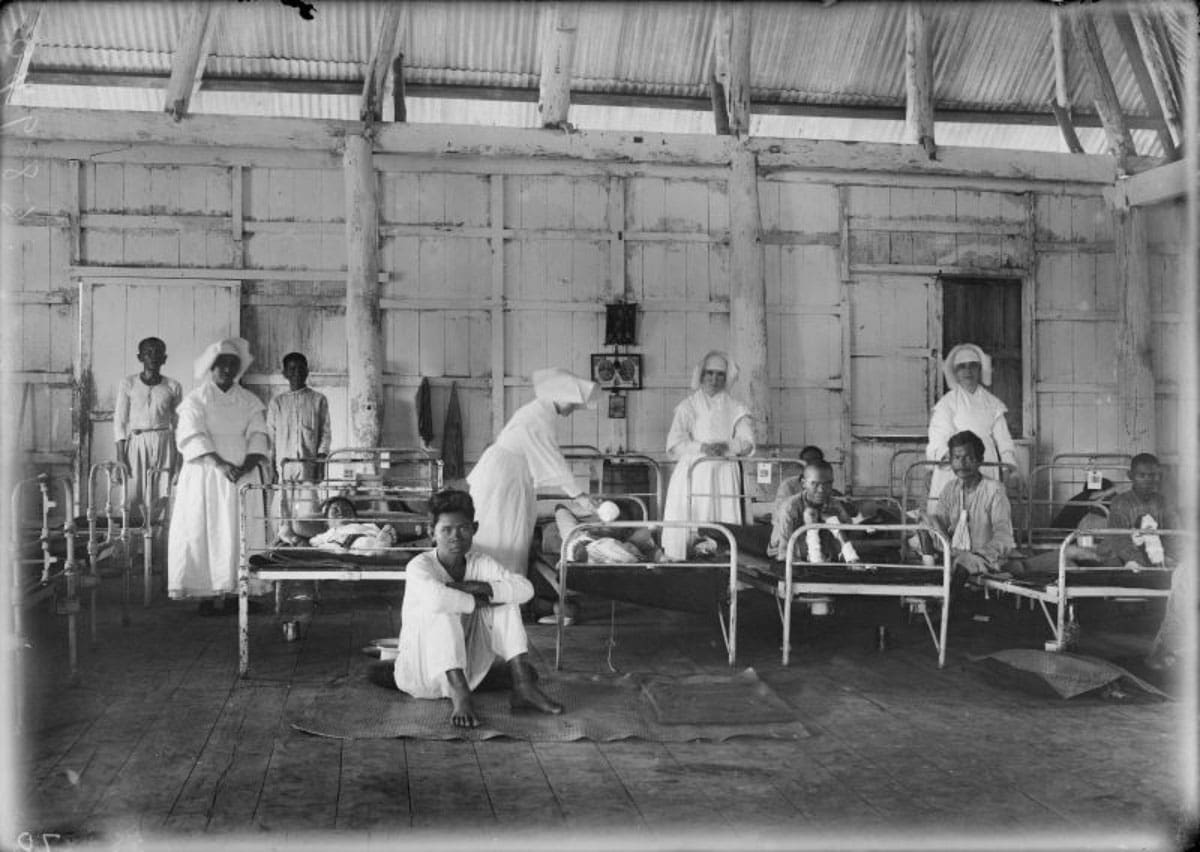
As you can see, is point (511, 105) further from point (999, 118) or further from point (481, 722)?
point (481, 722)

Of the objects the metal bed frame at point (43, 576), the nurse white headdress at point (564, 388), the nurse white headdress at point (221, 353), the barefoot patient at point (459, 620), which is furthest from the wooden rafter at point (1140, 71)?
the metal bed frame at point (43, 576)

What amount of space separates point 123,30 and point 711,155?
20.4 feet

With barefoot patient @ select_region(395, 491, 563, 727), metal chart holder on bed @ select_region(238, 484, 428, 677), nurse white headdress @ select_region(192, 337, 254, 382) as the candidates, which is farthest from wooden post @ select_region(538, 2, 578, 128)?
barefoot patient @ select_region(395, 491, 563, 727)

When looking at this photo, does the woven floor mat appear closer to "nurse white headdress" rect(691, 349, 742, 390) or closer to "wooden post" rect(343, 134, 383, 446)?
"nurse white headdress" rect(691, 349, 742, 390)

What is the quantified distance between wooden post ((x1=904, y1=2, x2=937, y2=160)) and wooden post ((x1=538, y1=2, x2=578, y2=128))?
12.1ft

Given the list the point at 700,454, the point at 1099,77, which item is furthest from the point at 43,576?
the point at 1099,77

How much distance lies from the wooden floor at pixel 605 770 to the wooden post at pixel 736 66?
657 cm

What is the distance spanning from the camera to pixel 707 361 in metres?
10.3

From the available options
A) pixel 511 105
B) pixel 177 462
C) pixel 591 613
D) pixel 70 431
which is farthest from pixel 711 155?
pixel 70 431

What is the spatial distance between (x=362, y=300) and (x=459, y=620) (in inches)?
250

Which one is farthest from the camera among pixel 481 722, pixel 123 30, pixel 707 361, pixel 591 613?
pixel 123 30

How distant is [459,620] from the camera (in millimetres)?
5770

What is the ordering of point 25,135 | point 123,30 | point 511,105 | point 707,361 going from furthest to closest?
point 511,105
point 123,30
point 25,135
point 707,361

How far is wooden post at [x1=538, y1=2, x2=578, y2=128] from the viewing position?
11.6 metres
